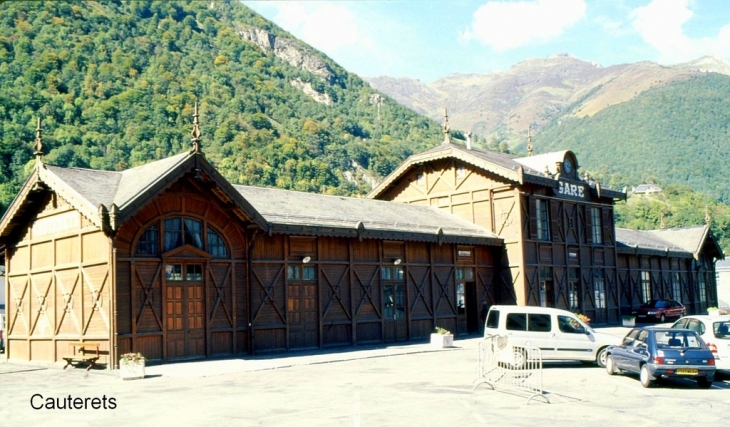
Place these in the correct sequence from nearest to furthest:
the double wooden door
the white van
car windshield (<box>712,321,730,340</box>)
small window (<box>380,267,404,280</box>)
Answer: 1. car windshield (<box>712,321,730,340</box>)
2. the white van
3. the double wooden door
4. small window (<box>380,267,404,280</box>)

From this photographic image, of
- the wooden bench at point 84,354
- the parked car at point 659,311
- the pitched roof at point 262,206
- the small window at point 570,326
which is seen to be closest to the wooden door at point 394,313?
the pitched roof at point 262,206

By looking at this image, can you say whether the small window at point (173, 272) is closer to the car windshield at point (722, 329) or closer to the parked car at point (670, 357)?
the parked car at point (670, 357)

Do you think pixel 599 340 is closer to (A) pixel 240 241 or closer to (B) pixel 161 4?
(A) pixel 240 241

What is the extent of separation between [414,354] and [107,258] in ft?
35.3

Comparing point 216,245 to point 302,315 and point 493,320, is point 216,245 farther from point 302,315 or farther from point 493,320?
point 493,320

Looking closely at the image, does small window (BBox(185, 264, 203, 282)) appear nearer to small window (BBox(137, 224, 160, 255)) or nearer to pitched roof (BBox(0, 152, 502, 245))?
small window (BBox(137, 224, 160, 255))

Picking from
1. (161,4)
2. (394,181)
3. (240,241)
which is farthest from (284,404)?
(161,4)

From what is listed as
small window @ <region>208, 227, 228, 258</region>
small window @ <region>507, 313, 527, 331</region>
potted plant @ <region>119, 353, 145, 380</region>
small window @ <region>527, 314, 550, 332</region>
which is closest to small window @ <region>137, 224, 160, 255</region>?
small window @ <region>208, 227, 228, 258</region>

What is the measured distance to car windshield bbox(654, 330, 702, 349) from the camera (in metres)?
17.3

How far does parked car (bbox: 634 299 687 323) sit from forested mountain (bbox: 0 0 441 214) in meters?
53.4

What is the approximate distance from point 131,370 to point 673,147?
178m

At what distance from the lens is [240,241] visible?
83.0ft

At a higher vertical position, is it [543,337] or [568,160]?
[568,160]

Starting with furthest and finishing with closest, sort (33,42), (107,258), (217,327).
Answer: (33,42), (217,327), (107,258)
